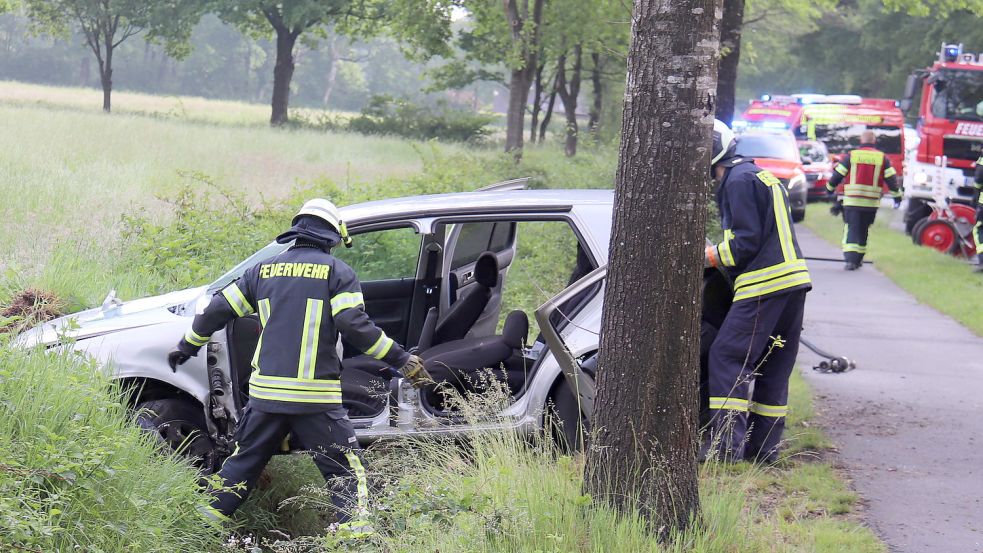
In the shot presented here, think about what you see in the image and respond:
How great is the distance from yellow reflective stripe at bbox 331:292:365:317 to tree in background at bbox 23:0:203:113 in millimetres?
35024

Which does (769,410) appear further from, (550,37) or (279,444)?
(550,37)

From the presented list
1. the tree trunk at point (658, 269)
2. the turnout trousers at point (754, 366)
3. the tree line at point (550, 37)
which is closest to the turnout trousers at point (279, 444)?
the tree trunk at point (658, 269)

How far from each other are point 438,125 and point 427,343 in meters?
33.8

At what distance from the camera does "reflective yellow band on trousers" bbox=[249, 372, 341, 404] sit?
458 cm

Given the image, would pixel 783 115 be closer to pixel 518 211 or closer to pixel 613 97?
pixel 613 97

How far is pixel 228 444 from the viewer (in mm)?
5051

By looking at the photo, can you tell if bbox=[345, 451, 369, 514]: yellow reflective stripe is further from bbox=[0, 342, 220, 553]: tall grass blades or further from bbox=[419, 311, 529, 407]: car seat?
bbox=[419, 311, 529, 407]: car seat

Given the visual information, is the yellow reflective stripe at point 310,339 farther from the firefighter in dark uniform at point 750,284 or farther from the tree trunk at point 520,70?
the tree trunk at point 520,70

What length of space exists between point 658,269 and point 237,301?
6.46ft

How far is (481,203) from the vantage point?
18.4ft

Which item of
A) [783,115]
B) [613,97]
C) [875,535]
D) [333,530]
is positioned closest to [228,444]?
[333,530]

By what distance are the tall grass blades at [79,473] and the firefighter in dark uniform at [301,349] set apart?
0.32 m

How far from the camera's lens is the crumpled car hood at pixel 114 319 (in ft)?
16.8

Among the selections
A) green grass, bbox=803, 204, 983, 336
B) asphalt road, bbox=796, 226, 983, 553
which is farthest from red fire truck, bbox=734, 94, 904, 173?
asphalt road, bbox=796, 226, 983, 553
